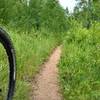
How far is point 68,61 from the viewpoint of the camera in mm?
8086

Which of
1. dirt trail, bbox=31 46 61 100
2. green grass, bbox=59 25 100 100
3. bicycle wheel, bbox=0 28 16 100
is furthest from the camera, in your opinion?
green grass, bbox=59 25 100 100

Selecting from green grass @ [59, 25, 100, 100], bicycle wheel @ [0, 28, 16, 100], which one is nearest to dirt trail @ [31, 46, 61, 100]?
green grass @ [59, 25, 100, 100]

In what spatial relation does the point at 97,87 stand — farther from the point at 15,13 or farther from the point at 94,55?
the point at 15,13

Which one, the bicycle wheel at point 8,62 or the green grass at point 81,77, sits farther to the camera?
the green grass at point 81,77

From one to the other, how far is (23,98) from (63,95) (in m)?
1.13

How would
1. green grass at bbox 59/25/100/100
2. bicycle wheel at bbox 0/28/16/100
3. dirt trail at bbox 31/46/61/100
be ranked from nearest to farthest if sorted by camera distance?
bicycle wheel at bbox 0/28/16/100 < dirt trail at bbox 31/46/61/100 < green grass at bbox 59/25/100/100

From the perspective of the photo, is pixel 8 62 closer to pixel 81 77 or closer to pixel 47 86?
pixel 47 86

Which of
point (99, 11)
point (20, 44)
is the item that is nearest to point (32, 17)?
point (99, 11)

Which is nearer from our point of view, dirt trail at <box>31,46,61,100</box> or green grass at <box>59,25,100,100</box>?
dirt trail at <box>31,46,61,100</box>

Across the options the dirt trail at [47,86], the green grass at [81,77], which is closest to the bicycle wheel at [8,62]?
the dirt trail at [47,86]

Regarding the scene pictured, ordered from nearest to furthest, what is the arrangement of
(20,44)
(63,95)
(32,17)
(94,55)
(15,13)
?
(63,95), (20,44), (94,55), (15,13), (32,17)

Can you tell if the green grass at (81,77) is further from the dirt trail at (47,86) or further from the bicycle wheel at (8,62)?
the bicycle wheel at (8,62)

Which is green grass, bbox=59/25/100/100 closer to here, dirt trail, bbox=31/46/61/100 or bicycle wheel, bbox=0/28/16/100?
dirt trail, bbox=31/46/61/100

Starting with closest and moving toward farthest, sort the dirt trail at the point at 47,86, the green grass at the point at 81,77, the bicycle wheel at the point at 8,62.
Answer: the bicycle wheel at the point at 8,62
the dirt trail at the point at 47,86
the green grass at the point at 81,77
